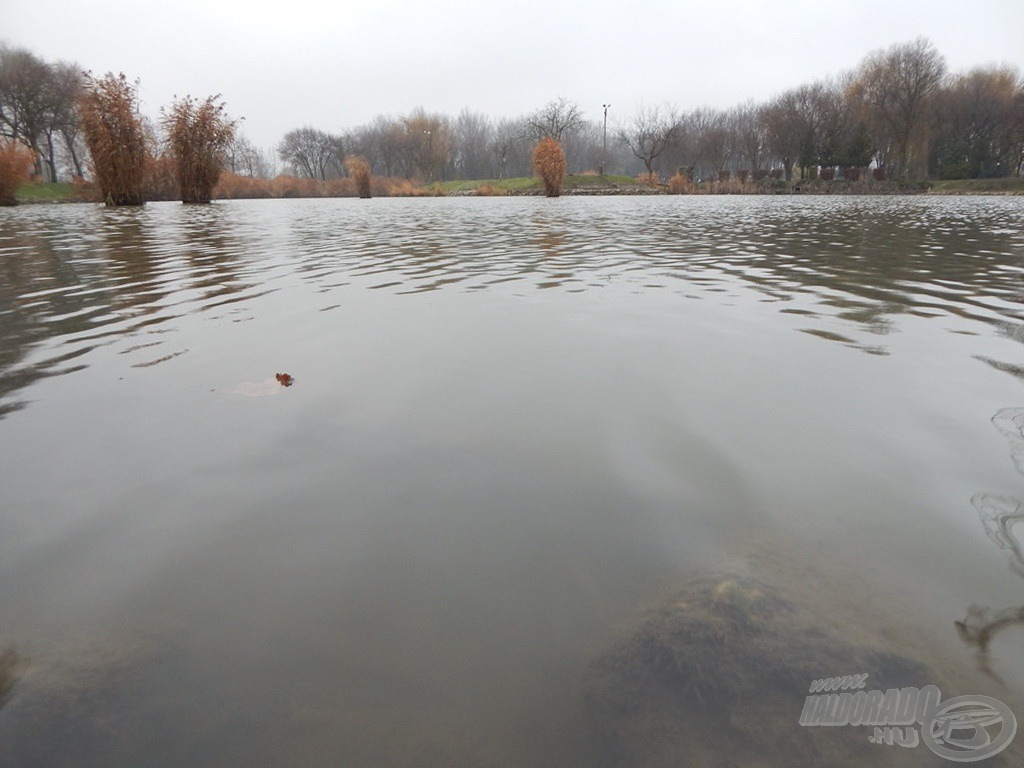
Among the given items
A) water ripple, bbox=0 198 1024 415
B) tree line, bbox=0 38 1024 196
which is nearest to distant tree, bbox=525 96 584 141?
tree line, bbox=0 38 1024 196

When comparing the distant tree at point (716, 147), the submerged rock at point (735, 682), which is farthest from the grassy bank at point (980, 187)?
the submerged rock at point (735, 682)

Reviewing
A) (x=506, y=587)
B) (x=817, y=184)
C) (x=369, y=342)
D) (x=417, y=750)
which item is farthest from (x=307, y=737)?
(x=817, y=184)

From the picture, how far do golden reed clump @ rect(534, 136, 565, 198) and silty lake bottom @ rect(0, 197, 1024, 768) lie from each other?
28.2 meters

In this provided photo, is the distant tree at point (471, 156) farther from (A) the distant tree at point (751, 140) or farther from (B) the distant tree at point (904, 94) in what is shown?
(B) the distant tree at point (904, 94)

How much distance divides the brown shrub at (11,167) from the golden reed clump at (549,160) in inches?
886

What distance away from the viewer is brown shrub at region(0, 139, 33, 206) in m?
21.2

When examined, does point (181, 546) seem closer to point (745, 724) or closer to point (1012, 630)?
point (745, 724)

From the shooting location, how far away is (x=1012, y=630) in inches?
48.9

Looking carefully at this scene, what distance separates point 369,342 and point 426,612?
8.10ft

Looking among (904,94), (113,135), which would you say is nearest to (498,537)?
(113,135)

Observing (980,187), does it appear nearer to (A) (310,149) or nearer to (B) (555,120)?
(B) (555,120)

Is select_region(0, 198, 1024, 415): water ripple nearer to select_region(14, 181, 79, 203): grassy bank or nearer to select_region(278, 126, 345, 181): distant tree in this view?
select_region(14, 181, 79, 203): grassy bank

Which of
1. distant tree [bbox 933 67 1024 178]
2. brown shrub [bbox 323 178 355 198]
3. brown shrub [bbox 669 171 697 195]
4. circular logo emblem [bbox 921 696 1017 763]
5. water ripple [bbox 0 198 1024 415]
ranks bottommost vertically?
circular logo emblem [bbox 921 696 1017 763]

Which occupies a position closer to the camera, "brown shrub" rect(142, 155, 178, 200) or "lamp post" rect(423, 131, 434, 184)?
"brown shrub" rect(142, 155, 178, 200)
